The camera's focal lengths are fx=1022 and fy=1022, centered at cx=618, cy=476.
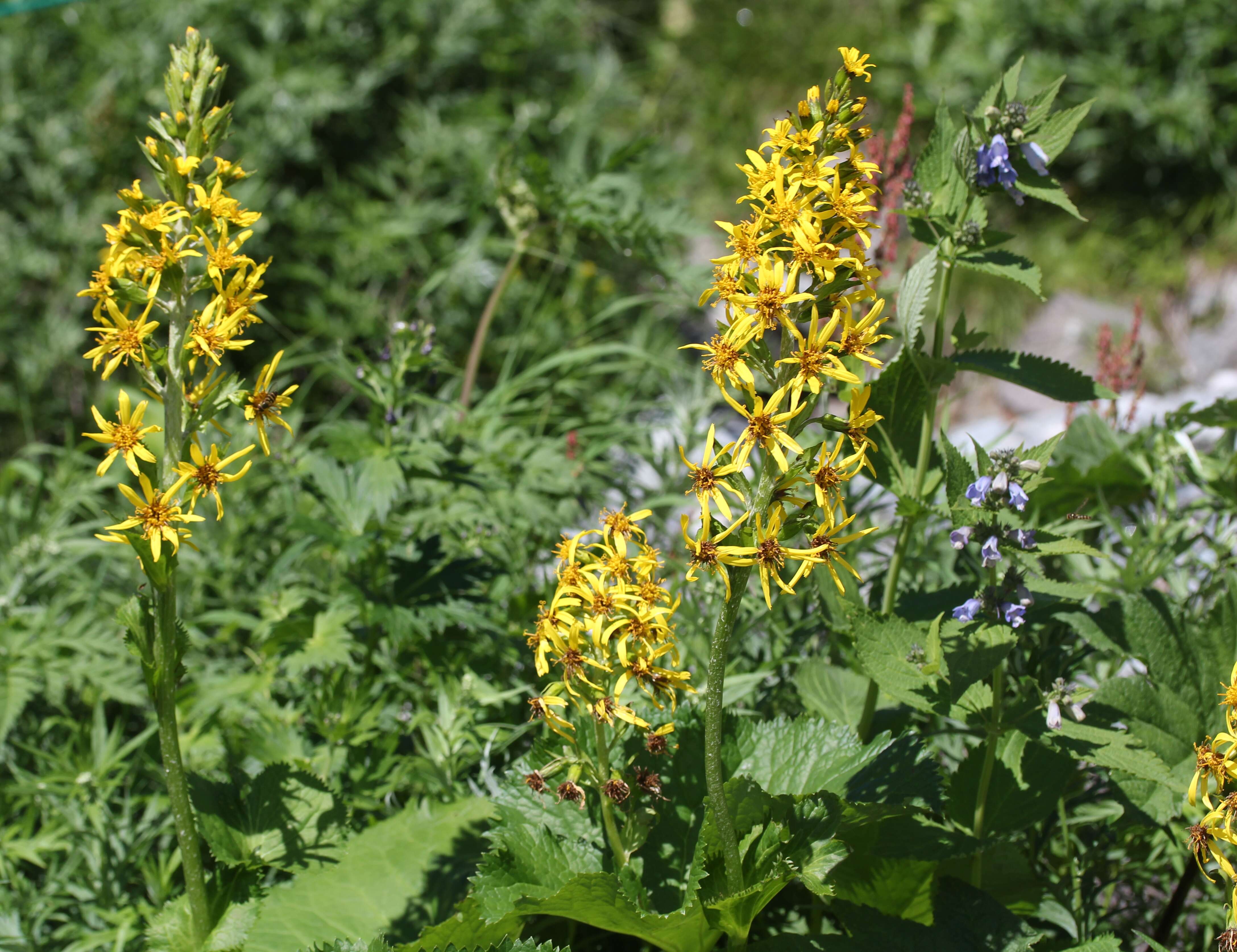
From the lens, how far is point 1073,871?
7.45 feet

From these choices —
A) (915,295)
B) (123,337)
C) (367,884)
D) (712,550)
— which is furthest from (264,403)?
(915,295)

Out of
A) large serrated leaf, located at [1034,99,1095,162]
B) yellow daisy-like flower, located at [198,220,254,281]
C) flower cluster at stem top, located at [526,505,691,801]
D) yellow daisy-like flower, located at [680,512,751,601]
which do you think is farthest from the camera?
large serrated leaf, located at [1034,99,1095,162]

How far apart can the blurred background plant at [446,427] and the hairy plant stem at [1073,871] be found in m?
0.02

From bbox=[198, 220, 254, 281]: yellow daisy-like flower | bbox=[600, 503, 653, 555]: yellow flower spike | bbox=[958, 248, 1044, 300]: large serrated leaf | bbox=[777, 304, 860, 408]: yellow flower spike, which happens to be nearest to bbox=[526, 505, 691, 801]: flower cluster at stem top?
bbox=[600, 503, 653, 555]: yellow flower spike

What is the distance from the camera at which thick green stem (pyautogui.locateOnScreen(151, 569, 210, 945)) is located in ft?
5.98

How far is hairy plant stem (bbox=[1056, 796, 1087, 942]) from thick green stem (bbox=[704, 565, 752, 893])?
80 centimetres

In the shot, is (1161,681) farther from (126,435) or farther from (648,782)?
(126,435)

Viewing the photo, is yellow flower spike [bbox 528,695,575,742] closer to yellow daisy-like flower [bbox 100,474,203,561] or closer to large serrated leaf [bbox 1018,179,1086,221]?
yellow daisy-like flower [bbox 100,474,203,561]

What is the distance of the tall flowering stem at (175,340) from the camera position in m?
1.72

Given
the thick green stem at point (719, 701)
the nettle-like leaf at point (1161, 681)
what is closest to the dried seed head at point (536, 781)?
the thick green stem at point (719, 701)

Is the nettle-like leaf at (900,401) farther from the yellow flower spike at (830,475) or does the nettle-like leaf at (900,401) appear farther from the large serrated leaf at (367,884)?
the large serrated leaf at (367,884)

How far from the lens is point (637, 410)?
443 cm

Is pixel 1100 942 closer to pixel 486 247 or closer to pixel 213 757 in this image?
pixel 213 757

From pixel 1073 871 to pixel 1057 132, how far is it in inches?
62.6
